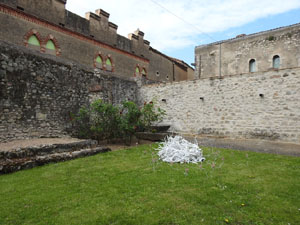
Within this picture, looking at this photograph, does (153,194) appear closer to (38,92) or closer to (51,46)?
(38,92)

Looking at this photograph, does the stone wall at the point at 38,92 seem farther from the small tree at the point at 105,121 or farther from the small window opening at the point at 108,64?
the small window opening at the point at 108,64

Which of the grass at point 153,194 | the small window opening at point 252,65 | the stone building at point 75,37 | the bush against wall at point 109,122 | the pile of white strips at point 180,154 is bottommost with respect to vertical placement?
the grass at point 153,194

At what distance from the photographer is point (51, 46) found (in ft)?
44.4

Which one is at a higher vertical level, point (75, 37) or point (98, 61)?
point (75, 37)

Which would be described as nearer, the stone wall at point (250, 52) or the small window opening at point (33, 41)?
the small window opening at point (33, 41)

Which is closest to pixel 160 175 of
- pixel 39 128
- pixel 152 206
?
pixel 152 206

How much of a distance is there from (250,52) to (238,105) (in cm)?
870

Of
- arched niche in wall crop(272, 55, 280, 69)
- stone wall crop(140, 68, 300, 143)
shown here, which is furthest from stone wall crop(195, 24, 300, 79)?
stone wall crop(140, 68, 300, 143)

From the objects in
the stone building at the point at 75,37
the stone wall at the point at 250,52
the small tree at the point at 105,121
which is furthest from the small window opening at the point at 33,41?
the stone wall at the point at 250,52

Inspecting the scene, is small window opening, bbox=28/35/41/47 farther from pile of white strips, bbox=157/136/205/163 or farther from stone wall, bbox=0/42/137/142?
pile of white strips, bbox=157/136/205/163

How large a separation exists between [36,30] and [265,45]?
16.3 m

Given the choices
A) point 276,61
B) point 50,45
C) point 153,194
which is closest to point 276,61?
point 276,61

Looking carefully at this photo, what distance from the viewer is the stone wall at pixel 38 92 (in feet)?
22.4

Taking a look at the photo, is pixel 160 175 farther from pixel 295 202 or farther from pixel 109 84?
pixel 109 84
